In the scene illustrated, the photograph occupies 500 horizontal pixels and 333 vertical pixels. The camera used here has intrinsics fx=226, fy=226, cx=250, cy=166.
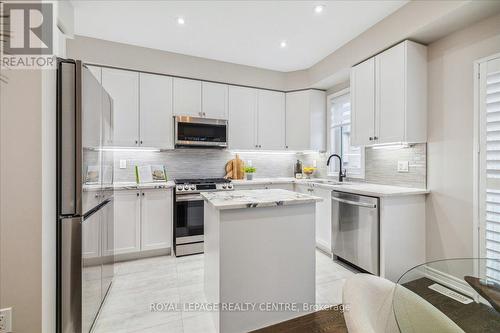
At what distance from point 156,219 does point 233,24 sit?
2661mm

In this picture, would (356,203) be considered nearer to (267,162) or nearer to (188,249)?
(267,162)

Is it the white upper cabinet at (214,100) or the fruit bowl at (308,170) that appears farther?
the fruit bowl at (308,170)

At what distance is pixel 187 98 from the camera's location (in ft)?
11.5

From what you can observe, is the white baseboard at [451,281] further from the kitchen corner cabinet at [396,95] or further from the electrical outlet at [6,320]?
the electrical outlet at [6,320]

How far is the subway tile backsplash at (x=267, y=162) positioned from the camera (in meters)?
2.65

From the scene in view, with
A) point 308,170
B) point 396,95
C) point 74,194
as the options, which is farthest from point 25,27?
point 308,170

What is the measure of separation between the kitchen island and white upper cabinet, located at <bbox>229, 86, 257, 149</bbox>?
2.09m

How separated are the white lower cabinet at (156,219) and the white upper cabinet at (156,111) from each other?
2.50ft

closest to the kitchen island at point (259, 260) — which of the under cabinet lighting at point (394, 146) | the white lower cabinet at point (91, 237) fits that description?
the white lower cabinet at point (91, 237)

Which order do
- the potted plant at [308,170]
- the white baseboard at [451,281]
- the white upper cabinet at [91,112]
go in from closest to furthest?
the white baseboard at [451,281]
the white upper cabinet at [91,112]
the potted plant at [308,170]

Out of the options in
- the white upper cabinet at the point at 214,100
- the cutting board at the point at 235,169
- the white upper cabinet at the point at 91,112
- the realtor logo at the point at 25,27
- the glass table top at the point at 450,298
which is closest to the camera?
the glass table top at the point at 450,298

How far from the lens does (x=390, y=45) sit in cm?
254

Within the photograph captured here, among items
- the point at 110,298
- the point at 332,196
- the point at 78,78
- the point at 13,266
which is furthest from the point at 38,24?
the point at 332,196

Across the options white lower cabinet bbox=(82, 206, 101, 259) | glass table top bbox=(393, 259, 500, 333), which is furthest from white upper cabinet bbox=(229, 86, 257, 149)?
glass table top bbox=(393, 259, 500, 333)
